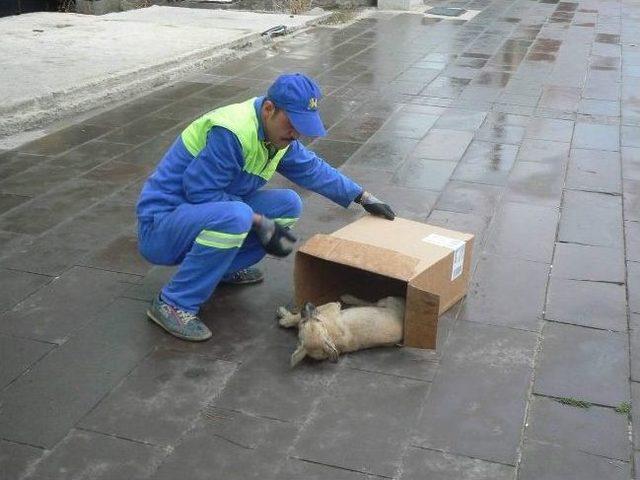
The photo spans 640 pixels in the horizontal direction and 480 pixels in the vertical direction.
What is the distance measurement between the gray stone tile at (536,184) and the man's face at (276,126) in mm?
2386

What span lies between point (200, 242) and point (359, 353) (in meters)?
0.85

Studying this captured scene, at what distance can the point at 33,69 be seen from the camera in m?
7.83

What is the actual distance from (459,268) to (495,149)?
2886 millimetres

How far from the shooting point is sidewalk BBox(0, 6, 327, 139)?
23.1 feet

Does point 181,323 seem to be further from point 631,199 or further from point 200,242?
point 631,199

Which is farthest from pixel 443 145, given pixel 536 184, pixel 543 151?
pixel 536 184

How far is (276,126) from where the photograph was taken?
11.3 feet

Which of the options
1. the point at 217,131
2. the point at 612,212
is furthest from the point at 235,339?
the point at 612,212

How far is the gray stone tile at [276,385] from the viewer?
10.2 ft

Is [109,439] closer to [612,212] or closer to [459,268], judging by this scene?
[459,268]

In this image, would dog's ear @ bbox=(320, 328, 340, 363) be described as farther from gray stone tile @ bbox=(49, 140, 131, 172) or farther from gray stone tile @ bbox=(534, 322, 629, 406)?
gray stone tile @ bbox=(49, 140, 131, 172)

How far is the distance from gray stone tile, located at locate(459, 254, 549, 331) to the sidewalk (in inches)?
167

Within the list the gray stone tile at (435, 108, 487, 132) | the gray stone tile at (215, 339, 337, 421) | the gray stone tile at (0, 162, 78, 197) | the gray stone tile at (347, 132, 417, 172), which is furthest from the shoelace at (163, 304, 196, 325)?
the gray stone tile at (435, 108, 487, 132)

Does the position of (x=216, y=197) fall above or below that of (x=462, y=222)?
above
